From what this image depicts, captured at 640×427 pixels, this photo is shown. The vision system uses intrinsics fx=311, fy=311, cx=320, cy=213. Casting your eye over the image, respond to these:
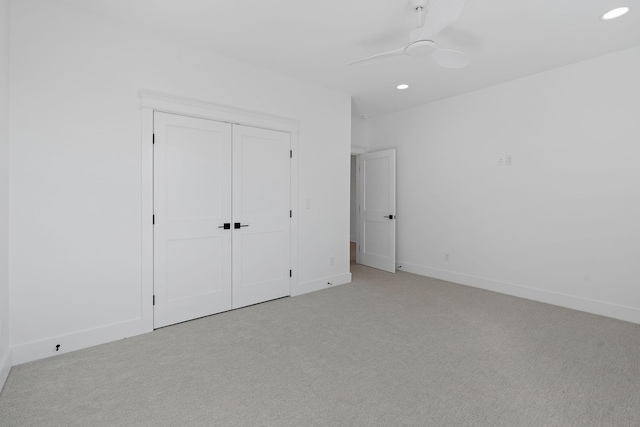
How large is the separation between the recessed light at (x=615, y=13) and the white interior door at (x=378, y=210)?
2908mm

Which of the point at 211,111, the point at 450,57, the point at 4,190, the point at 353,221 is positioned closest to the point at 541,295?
the point at 450,57

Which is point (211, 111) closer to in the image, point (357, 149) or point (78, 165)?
point (78, 165)

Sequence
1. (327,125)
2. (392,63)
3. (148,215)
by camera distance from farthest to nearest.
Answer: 1. (327,125)
2. (392,63)
3. (148,215)

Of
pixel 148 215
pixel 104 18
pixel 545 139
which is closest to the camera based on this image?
pixel 104 18

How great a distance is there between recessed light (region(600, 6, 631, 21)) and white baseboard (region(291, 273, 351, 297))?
3771 mm

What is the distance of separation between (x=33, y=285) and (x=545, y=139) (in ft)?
17.4

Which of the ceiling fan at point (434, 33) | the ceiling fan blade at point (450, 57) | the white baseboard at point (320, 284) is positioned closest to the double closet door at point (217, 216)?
the white baseboard at point (320, 284)

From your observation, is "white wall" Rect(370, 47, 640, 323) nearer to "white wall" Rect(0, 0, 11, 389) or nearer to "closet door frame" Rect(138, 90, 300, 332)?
"closet door frame" Rect(138, 90, 300, 332)

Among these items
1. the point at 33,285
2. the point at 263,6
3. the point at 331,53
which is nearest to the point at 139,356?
the point at 33,285

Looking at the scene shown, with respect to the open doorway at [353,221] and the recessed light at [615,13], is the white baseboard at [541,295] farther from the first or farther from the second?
the recessed light at [615,13]

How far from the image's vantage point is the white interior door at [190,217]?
298cm

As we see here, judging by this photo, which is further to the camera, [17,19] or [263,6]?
[263,6]

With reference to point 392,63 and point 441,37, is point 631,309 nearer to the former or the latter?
point 441,37

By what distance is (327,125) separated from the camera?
13.9ft
